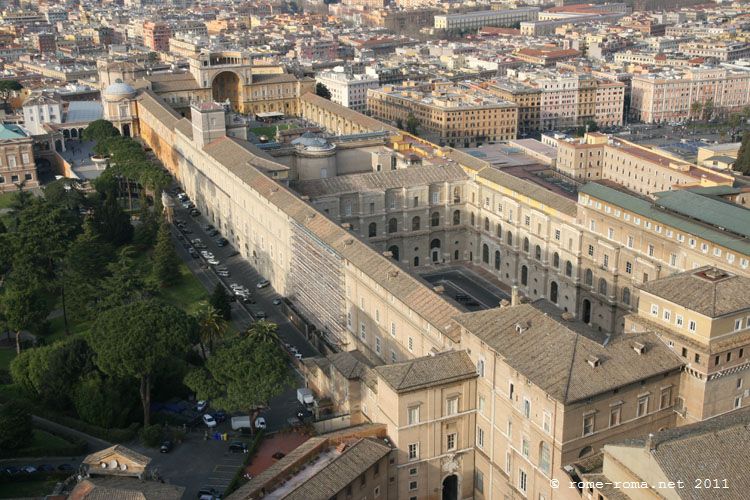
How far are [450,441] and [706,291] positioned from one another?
68.9 feet

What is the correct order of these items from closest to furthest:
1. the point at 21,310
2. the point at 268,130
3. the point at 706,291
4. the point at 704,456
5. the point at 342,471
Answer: the point at 704,456 → the point at 342,471 → the point at 706,291 → the point at 21,310 → the point at 268,130

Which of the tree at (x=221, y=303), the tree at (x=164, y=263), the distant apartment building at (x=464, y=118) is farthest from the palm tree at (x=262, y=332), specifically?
Answer: the distant apartment building at (x=464, y=118)

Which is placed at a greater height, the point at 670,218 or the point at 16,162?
the point at 670,218

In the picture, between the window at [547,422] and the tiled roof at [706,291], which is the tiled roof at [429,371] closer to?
the window at [547,422]

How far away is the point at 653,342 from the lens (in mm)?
60469

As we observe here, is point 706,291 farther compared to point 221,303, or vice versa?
point 221,303

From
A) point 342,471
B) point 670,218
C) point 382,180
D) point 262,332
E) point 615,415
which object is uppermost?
point 670,218

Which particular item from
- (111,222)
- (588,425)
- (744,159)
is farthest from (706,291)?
(744,159)

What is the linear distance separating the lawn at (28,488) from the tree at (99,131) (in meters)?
105

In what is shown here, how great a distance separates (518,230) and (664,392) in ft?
156

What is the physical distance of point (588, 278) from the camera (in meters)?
97.2

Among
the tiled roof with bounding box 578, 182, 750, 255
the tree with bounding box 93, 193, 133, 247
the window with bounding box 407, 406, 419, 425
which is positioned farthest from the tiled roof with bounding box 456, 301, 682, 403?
the tree with bounding box 93, 193, 133, 247

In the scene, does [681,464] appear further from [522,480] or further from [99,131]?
[99,131]

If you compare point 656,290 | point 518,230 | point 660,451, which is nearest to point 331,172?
point 518,230
